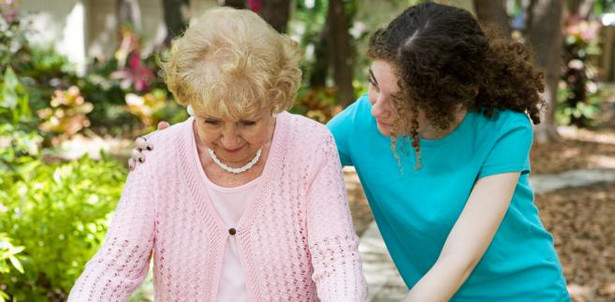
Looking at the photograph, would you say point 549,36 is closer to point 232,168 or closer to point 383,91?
point 383,91

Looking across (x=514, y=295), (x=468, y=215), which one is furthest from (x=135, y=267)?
(x=514, y=295)

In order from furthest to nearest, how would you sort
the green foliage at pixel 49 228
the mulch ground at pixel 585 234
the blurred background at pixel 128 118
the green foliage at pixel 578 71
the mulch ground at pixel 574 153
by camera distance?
the green foliage at pixel 578 71
the mulch ground at pixel 574 153
the mulch ground at pixel 585 234
the blurred background at pixel 128 118
the green foliage at pixel 49 228

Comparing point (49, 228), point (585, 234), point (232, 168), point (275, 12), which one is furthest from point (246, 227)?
point (275, 12)

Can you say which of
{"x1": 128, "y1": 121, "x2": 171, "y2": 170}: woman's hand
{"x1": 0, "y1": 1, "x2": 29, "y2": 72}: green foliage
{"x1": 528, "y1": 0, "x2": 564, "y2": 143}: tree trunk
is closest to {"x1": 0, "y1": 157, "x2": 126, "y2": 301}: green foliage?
{"x1": 0, "y1": 1, "x2": 29, "y2": 72}: green foliage

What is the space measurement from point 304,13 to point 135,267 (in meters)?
16.8

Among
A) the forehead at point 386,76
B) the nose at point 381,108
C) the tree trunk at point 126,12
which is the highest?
the forehead at point 386,76

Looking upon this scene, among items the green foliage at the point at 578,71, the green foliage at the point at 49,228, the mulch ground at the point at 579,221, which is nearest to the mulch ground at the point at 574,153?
the mulch ground at the point at 579,221

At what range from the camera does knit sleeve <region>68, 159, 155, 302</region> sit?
2023 mm

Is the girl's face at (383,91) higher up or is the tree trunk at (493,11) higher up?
the girl's face at (383,91)

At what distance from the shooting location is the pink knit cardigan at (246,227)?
2.10 meters

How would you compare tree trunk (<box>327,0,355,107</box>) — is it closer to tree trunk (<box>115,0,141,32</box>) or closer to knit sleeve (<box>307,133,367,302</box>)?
tree trunk (<box>115,0,141,32</box>)

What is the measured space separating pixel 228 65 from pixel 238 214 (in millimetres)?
433

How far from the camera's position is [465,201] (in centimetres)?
233

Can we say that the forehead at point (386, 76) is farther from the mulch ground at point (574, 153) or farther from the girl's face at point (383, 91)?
the mulch ground at point (574, 153)
